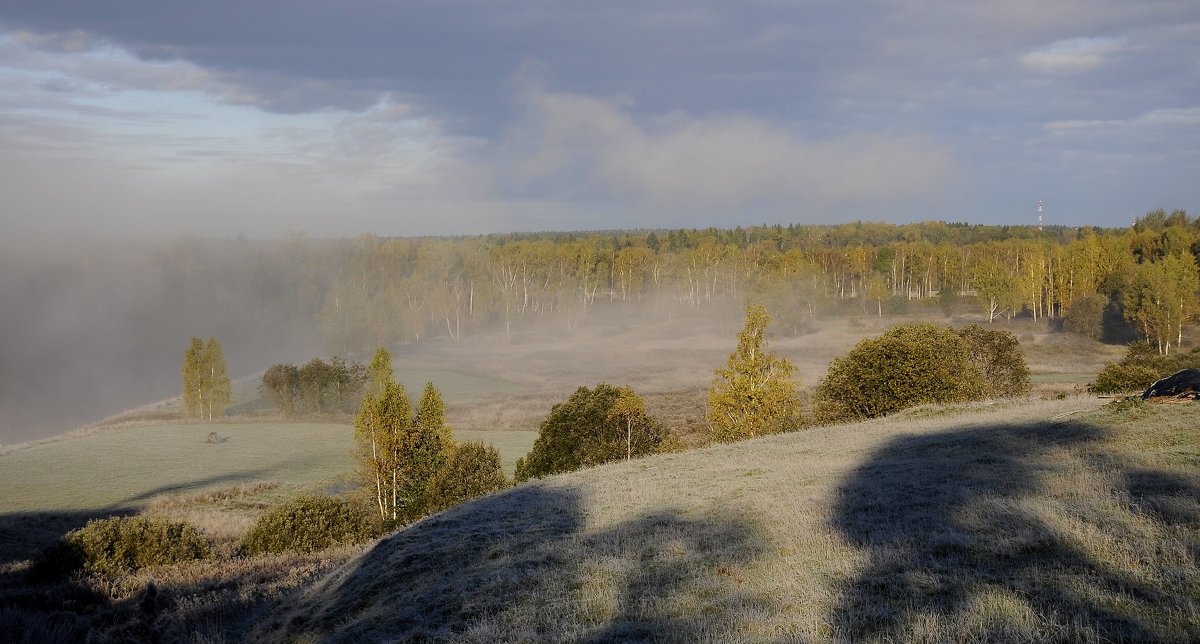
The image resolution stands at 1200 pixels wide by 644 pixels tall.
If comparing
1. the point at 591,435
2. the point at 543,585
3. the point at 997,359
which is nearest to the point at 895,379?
the point at 591,435

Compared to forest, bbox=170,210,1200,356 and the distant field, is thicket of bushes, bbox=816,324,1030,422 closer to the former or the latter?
the distant field

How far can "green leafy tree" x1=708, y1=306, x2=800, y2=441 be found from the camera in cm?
3947

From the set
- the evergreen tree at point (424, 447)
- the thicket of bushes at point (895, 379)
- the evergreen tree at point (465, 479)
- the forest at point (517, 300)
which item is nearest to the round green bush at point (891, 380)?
the thicket of bushes at point (895, 379)

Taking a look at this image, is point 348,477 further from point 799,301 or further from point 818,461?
point 799,301

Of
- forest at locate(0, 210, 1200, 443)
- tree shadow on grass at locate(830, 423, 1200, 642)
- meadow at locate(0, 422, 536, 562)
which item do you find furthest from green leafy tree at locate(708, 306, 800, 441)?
forest at locate(0, 210, 1200, 443)

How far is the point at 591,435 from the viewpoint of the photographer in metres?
38.7

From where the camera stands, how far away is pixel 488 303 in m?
152

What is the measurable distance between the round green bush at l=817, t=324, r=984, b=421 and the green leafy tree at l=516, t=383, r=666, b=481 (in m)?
10.5

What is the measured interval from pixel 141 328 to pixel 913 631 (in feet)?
681

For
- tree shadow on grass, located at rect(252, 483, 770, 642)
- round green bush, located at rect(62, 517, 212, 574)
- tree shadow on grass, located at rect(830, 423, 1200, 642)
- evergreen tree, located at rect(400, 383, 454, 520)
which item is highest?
tree shadow on grass, located at rect(830, 423, 1200, 642)

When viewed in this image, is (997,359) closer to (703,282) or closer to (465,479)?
(465,479)

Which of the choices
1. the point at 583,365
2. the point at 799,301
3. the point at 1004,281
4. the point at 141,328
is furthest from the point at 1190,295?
the point at 141,328

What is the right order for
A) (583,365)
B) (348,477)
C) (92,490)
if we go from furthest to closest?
(583,365)
(348,477)
(92,490)

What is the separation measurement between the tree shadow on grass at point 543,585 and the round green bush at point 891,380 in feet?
90.4
